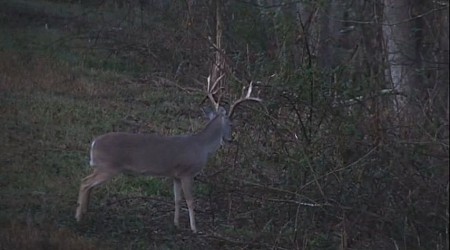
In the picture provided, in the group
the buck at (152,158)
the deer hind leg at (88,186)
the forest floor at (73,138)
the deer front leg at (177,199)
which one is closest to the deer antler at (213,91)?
the buck at (152,158)

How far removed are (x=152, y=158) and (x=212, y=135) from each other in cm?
101

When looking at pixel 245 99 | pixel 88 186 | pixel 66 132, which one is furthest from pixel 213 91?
pixel 66 132

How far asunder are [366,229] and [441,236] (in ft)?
2.53

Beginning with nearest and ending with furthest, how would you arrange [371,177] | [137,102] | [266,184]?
[371,177]
[266,184]
[137,102]

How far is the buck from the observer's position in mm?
10461

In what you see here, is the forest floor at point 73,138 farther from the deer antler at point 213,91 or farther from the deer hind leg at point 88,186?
the deer antler at point 213,91

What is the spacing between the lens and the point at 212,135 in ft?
37.5

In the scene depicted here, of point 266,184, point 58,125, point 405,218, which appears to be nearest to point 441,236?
point 405,218

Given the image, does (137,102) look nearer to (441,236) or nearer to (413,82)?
(413,82)

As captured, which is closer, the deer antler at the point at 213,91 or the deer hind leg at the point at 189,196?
the deer hind leg at the point at 189,196

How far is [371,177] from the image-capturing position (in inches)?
373

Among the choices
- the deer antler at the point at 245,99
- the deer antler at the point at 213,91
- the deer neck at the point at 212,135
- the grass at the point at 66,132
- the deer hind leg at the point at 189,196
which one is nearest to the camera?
the grass at the point at 66,132

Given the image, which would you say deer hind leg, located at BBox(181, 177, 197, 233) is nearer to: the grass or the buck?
the buck

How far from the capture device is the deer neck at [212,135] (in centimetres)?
1127
